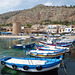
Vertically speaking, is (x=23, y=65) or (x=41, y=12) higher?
(x=41, y=12)

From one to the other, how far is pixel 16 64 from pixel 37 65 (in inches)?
122

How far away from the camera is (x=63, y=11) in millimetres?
150000

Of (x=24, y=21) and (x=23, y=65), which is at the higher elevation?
(x=24, y=21)

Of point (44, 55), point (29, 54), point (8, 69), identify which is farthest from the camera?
point (29, 54)

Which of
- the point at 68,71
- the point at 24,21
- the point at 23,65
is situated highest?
the point at 24,21

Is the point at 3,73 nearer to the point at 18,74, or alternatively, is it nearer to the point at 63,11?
the point at 18,74

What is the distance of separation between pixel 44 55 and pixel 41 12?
5951 inches

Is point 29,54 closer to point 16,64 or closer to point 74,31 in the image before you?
point 16,64

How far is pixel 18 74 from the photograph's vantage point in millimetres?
14406

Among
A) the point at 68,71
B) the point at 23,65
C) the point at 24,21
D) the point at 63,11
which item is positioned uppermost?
the point at 63,11

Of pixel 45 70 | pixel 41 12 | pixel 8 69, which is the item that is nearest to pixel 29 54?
pixel 8 69

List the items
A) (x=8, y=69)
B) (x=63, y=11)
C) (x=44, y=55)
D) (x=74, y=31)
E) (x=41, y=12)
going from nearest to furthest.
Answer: (x=8, y=69), (x=44, y=55), (x=74, y=31), (x=63, y=11), (x=41, y=12)

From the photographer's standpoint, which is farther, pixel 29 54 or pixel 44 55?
pixel 29 54

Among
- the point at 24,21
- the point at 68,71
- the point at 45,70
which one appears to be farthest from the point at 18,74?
the point at 24,21
